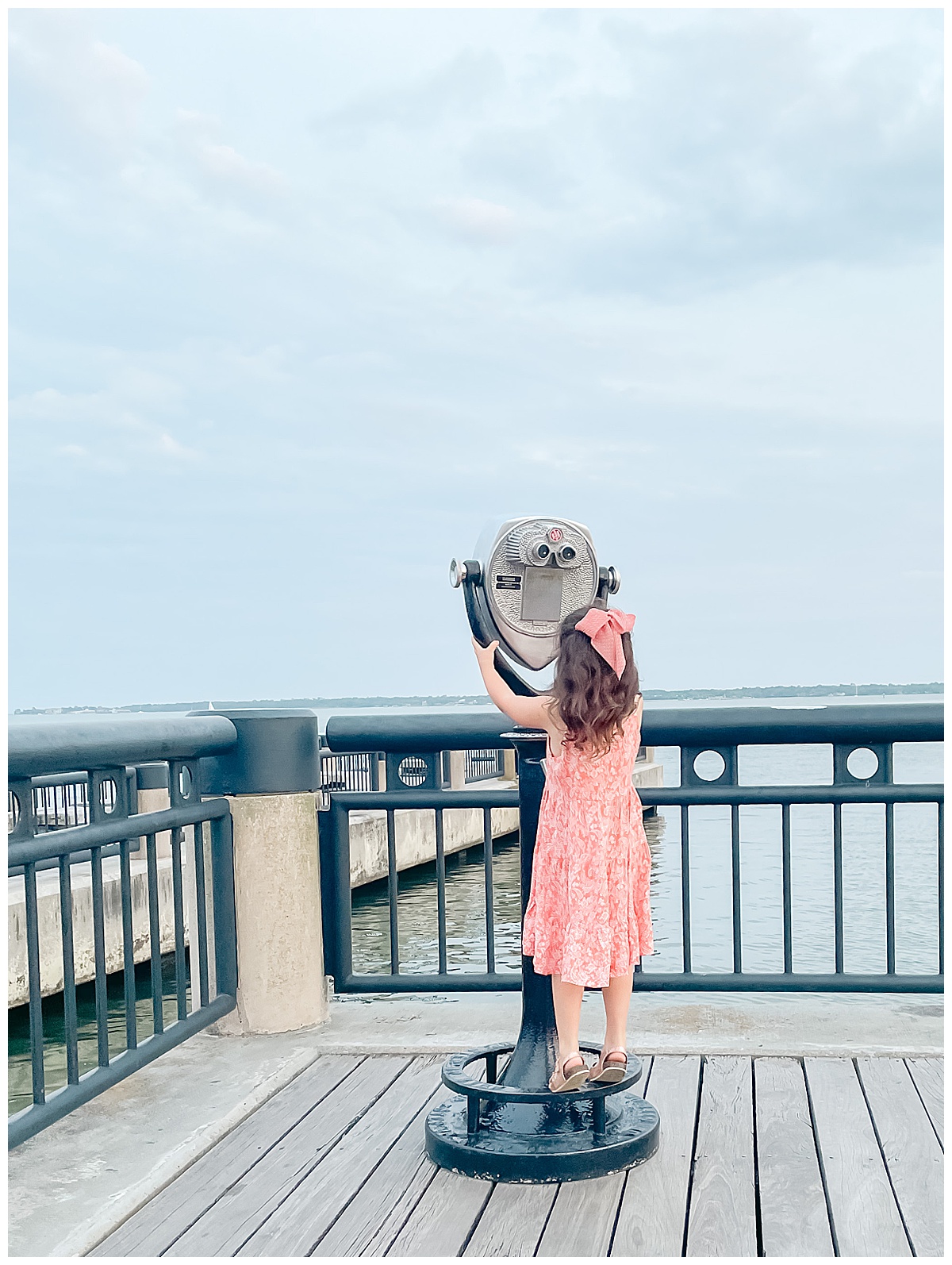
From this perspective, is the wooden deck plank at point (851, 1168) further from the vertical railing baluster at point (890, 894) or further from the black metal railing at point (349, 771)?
the black metal railing at point (349, 771)

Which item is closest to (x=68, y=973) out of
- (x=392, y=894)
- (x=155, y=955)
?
(x=155, y=955)

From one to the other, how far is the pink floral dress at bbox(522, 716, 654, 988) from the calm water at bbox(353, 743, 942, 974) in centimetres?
618

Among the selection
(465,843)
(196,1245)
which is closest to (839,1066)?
(196,1245)

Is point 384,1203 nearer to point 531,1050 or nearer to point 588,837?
point 531,1050

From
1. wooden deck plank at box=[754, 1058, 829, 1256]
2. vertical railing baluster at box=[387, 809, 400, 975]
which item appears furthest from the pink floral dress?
vertical railing baluster at box=[387, 809, 400, 975]

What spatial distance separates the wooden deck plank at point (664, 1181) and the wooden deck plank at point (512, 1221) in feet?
0.56

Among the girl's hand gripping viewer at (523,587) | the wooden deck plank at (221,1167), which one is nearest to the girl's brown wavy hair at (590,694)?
the girl's hand gripping viewer at (523,587)

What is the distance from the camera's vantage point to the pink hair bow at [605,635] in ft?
9.62

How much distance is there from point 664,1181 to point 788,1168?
0.31m

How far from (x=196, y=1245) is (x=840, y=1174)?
1.48 m

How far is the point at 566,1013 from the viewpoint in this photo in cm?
297

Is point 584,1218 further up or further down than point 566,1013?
further down

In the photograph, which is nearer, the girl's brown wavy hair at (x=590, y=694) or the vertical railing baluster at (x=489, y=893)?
the girl's brown wavy hair at (x=590, y=694)

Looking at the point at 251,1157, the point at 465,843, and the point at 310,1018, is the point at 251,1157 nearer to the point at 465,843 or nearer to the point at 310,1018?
the point at 310,1018
